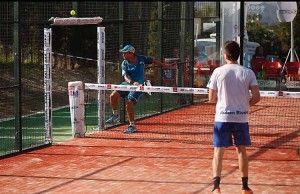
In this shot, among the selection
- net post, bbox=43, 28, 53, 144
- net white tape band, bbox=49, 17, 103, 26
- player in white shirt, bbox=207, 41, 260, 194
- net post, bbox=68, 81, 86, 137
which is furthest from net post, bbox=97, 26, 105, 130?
player in white shirt, bbox=207, 41, 260, 194

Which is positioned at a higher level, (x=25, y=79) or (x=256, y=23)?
(x=256, y=23)

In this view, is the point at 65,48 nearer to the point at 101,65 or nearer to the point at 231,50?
the point at 101,65

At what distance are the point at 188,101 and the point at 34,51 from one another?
13.6ft

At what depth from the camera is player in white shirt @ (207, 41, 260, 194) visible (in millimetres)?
7270

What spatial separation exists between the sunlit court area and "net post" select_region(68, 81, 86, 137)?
2 centimetres

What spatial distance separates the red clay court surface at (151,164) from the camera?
26.4 ft

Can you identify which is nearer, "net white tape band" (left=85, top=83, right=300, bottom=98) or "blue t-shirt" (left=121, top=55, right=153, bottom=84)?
"net white tape band" (left=85, top=83, right=300, bottom=98)

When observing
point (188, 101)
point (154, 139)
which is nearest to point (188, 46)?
point (188, 101)

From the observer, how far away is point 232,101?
7273 millimetres

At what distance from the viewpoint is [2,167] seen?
30.6ft

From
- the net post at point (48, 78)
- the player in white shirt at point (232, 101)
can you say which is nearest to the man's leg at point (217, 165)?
the player in white shirt at point (232, 101)

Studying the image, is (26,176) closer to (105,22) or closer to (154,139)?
(154,139)

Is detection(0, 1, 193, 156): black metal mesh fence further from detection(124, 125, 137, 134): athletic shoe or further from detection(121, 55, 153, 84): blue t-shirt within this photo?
detection(124, 125, 137, 134): athletic shoe

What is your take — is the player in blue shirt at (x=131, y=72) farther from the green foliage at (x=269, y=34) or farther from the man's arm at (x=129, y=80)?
the green foliage at (x=269, y=34)
